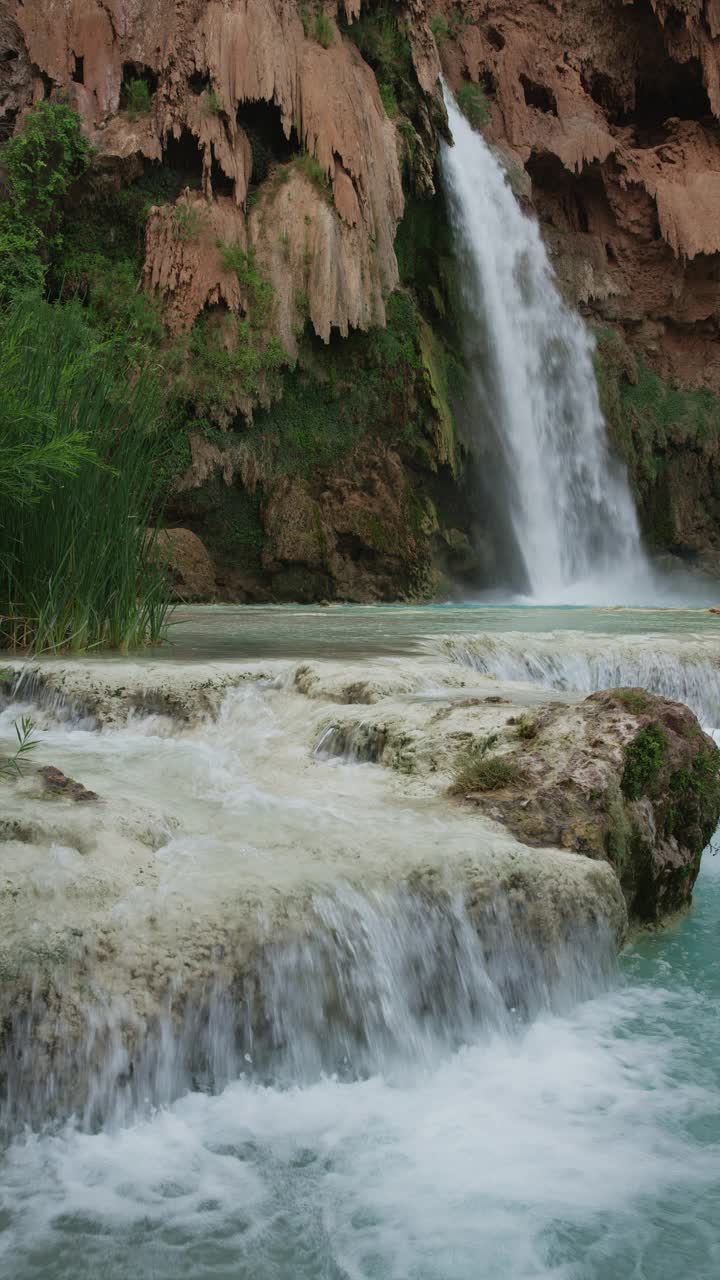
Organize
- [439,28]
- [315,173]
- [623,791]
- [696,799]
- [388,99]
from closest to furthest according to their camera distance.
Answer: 1. [623,791]
2. [696,799]
3. [315,173]
4. [388,99]
5. [439,28]

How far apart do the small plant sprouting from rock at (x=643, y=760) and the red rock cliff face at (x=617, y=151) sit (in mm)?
17786

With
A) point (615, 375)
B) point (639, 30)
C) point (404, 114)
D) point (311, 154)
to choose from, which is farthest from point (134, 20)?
point (639, 30)

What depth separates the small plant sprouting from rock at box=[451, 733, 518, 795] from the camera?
3420 millimetres

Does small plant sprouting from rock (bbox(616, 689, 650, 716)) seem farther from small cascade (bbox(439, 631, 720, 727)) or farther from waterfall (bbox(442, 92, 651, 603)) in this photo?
waterfall (bbox(442, 92, 651, 603))

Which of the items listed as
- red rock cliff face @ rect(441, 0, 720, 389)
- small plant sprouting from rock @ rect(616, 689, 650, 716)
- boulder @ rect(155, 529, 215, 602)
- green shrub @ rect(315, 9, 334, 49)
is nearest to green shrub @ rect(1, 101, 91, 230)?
green shrub @ rect(315, 9, 334, 49)

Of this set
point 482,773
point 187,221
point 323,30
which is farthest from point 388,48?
point 482,773

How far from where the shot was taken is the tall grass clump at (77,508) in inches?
193

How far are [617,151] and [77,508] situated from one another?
1784 cm

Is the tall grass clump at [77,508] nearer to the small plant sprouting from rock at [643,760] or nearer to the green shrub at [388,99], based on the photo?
the small plant sprouting from rock at [643,760]

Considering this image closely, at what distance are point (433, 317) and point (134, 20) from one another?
5.89 meters

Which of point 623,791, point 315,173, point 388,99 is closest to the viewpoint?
point 623,791

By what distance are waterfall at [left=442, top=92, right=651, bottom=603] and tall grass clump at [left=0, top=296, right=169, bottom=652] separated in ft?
36.5

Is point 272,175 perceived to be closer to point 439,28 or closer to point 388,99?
point 388,99

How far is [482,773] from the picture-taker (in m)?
3.46
